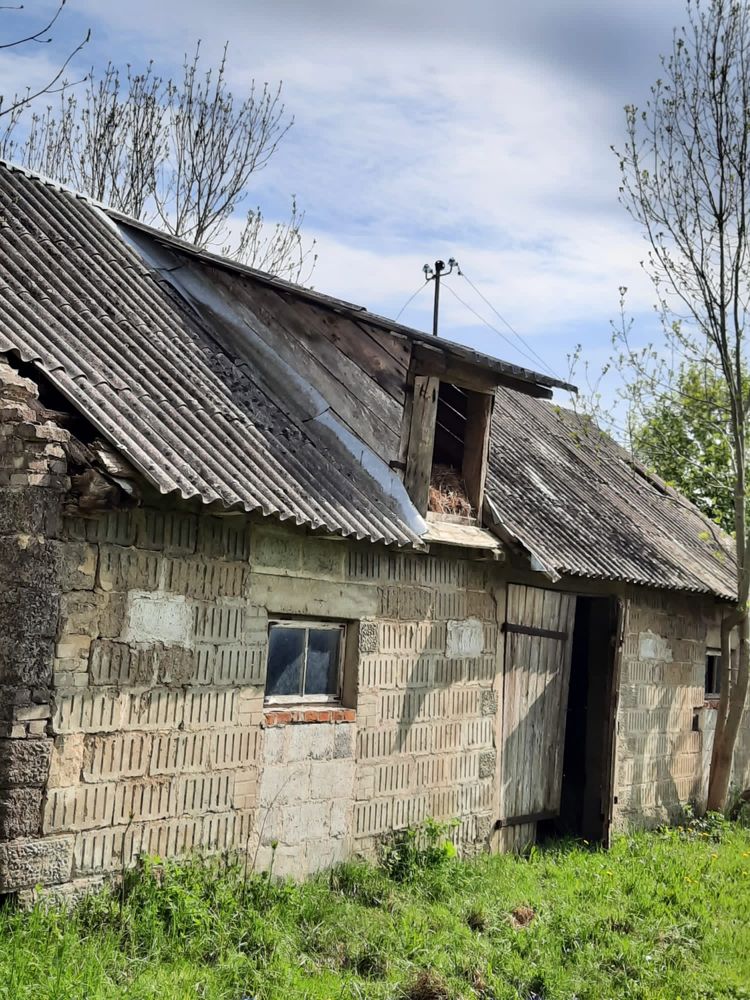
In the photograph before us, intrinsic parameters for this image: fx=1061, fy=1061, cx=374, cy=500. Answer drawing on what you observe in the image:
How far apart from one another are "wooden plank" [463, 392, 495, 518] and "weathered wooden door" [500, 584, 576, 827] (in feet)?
3.35

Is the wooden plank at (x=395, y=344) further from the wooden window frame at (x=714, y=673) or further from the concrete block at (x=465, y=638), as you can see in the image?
the wooden window frame at (x=714, y=673)

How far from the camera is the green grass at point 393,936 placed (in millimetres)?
5344

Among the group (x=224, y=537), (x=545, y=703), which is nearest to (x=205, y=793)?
(x=224, y=537)

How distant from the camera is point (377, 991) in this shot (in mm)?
5801

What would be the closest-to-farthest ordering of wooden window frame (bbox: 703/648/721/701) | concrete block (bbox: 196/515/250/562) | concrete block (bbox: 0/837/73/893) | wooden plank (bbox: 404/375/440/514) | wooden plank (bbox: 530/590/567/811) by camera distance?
concrete block (bbox: 0/837/73/893), concrete block (bbox: 196/515/250/562), wooden plank (bbox: 404/375/440/514), wooden plank (bbox: 530/590/567/811), wooden window frame (bbox: 703/648/721/701)

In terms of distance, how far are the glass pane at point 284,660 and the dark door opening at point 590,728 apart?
4.33 meters

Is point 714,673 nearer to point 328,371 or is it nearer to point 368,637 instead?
point 368,637

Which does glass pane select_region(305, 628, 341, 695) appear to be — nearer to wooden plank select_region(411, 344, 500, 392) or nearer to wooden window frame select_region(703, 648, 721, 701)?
wooden plank select_region(411, 344, 500, 392)

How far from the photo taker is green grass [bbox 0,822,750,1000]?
5344mm

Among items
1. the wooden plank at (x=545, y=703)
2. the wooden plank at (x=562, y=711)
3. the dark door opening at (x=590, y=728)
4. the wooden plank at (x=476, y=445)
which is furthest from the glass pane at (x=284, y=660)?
the dark door opening at (x=590, y=728)

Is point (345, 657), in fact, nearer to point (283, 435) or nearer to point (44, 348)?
point (283, 435)

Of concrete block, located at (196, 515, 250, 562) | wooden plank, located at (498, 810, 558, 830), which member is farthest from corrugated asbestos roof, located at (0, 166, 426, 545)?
wooden plank, located at (498, 810, 558, 830)

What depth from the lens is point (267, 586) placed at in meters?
7.12

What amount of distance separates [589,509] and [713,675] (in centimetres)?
334
